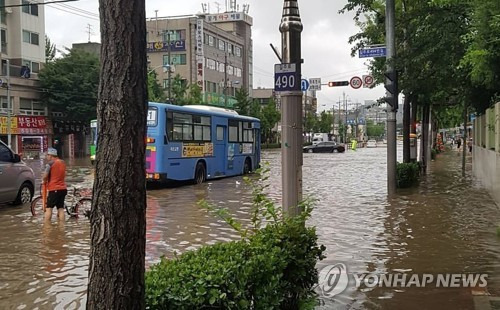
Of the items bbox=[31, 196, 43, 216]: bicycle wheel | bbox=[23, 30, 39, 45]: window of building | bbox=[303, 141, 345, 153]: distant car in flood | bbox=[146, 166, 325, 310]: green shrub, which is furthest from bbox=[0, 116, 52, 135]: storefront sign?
bbox=[146, 166, 325, 310]: green shrub

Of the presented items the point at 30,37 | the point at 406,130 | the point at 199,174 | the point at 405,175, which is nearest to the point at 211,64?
the point at 30,37

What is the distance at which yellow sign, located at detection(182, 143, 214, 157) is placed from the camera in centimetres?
2020

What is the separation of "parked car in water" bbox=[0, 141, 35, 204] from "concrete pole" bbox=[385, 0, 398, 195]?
33.1ft

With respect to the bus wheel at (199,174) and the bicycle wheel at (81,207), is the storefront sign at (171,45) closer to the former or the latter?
the bus wheel at (199,174)

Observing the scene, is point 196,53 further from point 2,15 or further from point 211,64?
point 2,15

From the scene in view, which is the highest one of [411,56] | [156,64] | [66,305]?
[156,64]

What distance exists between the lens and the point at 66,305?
6.07 m

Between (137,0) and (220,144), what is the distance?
19.9 m

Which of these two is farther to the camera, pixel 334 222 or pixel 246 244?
pixel 334 222

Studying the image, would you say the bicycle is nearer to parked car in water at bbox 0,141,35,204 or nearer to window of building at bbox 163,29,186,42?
parked car in water at bbox 0,141,35,204

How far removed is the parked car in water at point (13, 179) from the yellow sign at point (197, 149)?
613 centimetres

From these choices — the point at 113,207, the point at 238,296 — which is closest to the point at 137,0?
the point at 113,207

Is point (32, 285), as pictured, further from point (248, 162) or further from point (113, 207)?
point (248, 162)

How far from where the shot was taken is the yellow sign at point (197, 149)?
20.2 metres
